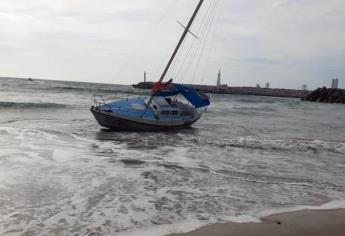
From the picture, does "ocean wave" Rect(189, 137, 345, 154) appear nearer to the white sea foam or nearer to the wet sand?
the white sea foam

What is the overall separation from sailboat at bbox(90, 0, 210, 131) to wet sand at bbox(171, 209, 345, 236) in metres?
14.4

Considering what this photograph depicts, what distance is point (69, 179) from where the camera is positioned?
10.1 meters

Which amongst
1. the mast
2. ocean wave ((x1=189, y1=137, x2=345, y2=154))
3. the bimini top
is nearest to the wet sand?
ocean wave ((x1=189, y1=137, x2=345, y2=154))

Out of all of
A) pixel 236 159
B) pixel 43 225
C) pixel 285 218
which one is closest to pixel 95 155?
pixel 236 159

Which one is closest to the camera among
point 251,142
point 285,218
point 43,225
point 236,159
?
point 43,225

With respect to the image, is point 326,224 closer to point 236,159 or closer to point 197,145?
point 236,159

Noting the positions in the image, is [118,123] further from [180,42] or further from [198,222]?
[198,222]

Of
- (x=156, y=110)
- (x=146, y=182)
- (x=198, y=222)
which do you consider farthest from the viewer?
(x=156, y=110)

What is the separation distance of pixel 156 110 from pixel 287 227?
16.2 m

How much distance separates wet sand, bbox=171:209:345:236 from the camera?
669 centimetres

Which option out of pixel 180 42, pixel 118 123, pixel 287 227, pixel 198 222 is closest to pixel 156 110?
pixel 118 123

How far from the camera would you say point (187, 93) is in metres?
24.1

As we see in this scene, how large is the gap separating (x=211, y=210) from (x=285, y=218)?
1.42 m

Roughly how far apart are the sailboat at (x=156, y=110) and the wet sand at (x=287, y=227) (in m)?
14.4
